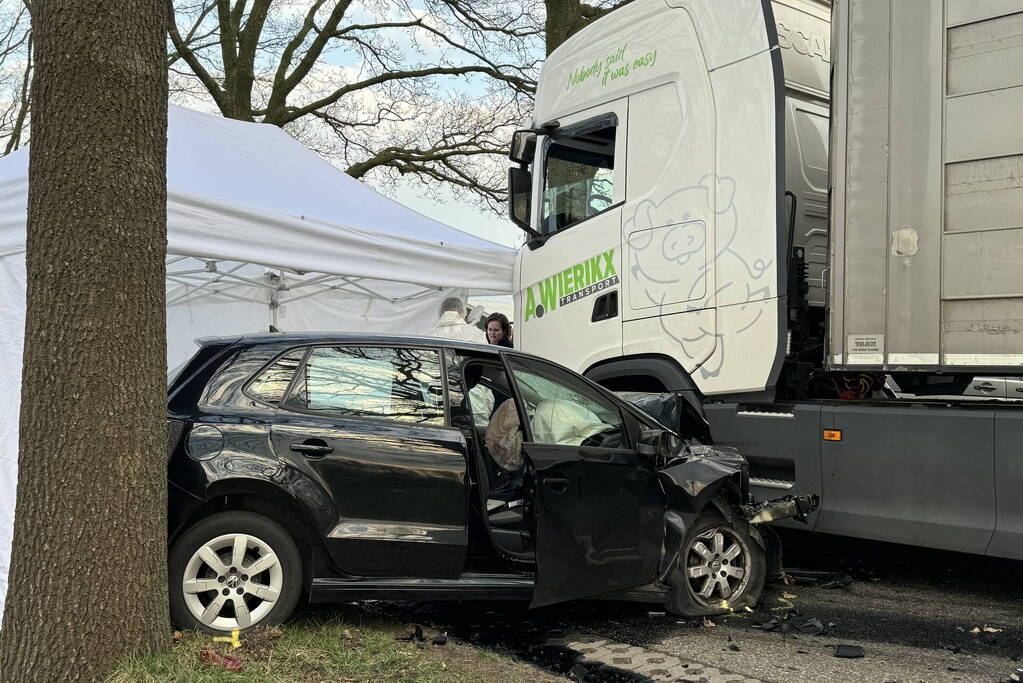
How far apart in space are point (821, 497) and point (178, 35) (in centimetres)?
1710

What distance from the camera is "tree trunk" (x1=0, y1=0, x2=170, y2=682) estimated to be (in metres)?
3.40

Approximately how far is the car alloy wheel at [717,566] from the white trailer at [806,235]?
1.75ft

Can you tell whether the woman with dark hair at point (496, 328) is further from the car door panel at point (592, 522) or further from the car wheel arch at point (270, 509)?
the car wheel arch at point (270, 509)

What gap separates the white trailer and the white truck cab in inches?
0.6

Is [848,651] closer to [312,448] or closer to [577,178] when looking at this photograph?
[312,448]

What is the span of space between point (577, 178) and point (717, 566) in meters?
2.97

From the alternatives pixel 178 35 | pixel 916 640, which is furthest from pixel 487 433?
pixel 178 35

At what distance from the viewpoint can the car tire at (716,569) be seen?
5082 mm

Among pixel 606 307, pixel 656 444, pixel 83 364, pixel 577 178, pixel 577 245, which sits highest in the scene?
pixel 577 178

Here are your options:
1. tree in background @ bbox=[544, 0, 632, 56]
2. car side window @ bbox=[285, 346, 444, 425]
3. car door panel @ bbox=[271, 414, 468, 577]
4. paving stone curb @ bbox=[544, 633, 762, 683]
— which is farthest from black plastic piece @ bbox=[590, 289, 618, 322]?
tree in background @ bbox=[544, 0, 632, 56]

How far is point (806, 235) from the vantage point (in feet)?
19.3

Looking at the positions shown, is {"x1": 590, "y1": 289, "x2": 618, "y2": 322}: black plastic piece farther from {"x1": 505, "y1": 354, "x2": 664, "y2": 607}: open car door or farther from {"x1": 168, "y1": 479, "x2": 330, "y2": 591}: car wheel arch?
{"x1": 168, "y1": 479, "x2": 330, "y2": 591}: car wheel arch

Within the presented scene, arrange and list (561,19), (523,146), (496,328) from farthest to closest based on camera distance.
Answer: (561,19)
(496,328)
(523,146)

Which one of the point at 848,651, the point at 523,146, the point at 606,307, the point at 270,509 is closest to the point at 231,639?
the point at 270,509
